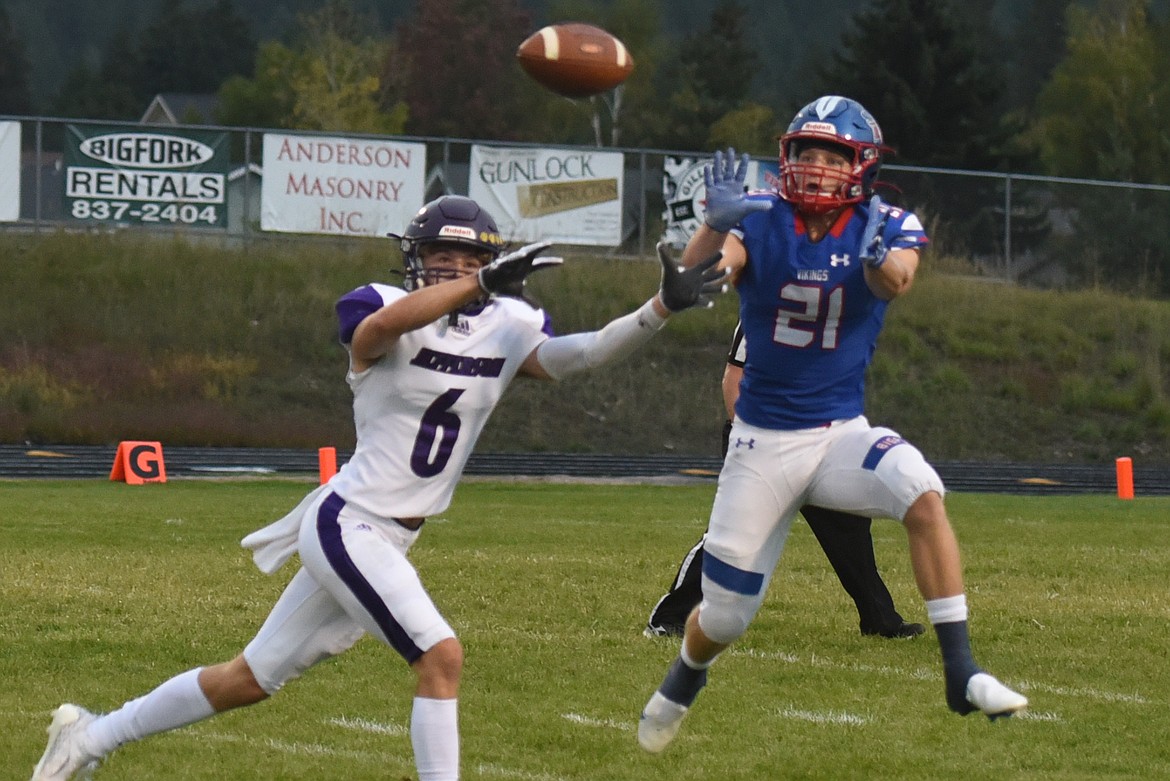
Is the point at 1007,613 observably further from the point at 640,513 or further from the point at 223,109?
the point at 223,109

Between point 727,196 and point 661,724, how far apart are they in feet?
5.09

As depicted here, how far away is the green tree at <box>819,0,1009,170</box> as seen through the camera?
39.5 m

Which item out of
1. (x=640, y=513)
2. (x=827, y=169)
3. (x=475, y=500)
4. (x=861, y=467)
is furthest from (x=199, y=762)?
(x=475, y=500)

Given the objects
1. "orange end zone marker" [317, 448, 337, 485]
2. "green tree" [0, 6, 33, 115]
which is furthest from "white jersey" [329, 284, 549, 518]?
"green tree" [0, 6, 33, 115]

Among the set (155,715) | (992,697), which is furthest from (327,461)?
(992,697)

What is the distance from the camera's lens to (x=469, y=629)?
770cm

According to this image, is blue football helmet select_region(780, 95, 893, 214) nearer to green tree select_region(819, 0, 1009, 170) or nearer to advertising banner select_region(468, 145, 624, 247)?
advertising banner select_region(468, 145, 624, 247)

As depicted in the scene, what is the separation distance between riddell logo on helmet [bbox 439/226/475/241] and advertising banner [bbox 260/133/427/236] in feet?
56.5

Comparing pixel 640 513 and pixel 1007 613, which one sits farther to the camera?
pixel 640 513

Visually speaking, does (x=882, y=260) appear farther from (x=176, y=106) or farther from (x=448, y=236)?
(x=176, y=106)

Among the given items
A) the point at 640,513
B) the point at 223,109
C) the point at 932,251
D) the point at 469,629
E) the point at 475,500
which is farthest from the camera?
the point at 223,109

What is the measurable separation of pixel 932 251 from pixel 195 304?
941 centimetres

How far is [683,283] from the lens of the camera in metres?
4.70

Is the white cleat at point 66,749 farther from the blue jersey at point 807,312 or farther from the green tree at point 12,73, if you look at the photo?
the green tree at point 12,73
